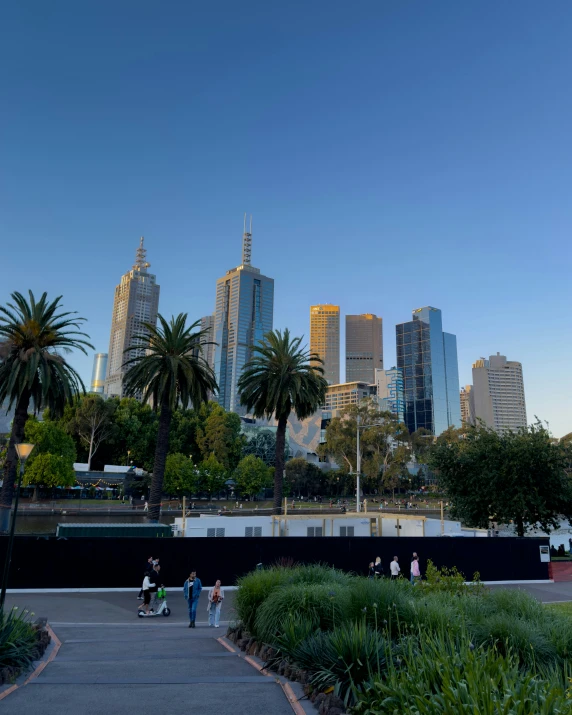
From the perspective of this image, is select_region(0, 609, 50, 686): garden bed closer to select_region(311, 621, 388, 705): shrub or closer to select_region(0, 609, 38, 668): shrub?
select_region(0, 609, 38, 668): shrub

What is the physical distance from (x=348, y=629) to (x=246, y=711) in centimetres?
232

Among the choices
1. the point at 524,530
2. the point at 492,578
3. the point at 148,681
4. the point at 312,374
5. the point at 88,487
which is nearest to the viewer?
the point at 148,681

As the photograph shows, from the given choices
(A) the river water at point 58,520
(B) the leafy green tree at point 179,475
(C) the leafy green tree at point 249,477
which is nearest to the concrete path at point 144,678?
(A) the river water at point 58,520

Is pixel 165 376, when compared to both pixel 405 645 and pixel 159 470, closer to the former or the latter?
pixel 159 470

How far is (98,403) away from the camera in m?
88.9

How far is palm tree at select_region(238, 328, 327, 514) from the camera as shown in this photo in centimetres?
3859

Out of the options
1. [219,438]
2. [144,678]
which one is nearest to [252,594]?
[144,678]

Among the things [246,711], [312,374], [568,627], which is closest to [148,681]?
[246,711]

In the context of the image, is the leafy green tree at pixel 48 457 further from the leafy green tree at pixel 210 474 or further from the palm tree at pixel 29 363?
the palm tree at pixel 29 363

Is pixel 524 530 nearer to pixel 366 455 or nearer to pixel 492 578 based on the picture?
pixel 492 578

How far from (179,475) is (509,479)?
2441 inches

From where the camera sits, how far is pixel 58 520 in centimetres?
6619

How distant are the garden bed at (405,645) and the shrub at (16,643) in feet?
14.5

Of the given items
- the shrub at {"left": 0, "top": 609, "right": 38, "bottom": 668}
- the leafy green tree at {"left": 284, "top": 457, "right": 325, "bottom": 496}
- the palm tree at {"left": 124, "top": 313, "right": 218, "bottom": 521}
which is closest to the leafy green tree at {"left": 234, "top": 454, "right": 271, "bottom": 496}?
the leafy green tree at {"left": 284, "top": 457, "right": 325, "bottom": 496}
